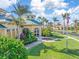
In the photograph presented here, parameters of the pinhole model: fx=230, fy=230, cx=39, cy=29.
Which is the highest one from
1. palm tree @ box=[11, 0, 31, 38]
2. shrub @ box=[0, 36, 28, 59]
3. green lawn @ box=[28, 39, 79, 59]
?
palm tree @ box=[11, 0, 31, 38]

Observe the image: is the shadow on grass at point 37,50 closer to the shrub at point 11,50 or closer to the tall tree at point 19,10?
the tall tree at point 19,10

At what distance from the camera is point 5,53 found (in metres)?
9.80

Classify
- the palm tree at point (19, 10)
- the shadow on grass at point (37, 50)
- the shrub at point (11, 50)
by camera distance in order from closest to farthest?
the shrub at point (11, 50)
the shadow on grass at point (37, 50)
the palm tree at point (19, 10)

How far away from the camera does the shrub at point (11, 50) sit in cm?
982

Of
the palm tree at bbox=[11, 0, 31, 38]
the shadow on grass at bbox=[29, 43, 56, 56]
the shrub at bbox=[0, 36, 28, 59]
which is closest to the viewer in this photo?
the shrub at bbox=[0, 36, 28, 59]

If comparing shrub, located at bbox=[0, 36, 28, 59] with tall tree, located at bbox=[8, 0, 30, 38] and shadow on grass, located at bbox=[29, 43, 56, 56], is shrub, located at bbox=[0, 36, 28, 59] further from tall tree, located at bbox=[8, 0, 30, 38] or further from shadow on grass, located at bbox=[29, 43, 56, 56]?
tall tree, located at bbox=[8, 0, 30, 38]

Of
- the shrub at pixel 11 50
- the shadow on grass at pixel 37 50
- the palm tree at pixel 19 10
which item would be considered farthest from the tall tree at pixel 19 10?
the shrub at pixel 11 50

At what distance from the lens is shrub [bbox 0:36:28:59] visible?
9.82 m

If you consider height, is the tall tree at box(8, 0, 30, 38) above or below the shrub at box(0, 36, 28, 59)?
above

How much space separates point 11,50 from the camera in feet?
32.9

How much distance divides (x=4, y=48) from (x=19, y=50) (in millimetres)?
788

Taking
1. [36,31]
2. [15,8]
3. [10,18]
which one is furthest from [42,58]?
[36,31]

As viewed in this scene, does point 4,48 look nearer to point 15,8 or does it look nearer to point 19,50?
point 19,50

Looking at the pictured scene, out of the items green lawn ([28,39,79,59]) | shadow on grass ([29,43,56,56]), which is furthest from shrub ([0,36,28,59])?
shadow on grass ([29,43,56,56])
